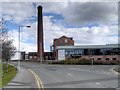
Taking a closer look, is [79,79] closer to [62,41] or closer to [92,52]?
[92,52]

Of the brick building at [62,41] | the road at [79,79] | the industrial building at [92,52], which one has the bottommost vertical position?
the road at [79,79]

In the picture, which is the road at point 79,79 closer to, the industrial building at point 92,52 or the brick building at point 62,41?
the industrial building at point 92,52

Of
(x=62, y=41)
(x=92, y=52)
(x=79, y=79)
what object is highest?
(x=62, y=41)

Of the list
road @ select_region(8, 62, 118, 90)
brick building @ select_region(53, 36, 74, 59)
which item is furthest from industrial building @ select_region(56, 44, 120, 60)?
road @ select_region(8, 62, 118, 90)

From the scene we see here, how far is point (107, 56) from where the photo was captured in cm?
11038

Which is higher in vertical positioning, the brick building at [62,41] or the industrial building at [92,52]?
the brick building at [62,41]

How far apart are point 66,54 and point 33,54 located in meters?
43.8

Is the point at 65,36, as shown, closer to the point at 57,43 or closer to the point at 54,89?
the point at 57,43

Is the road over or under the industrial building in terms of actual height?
under

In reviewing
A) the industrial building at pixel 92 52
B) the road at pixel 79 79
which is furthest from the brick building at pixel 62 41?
the road at pixel 79 79

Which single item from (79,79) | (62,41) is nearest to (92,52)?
(62,41)

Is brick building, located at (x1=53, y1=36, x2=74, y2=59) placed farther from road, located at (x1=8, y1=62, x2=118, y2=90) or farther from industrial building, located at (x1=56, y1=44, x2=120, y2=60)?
road, located at (x1=8, y1=62, x2=118, y2=90)

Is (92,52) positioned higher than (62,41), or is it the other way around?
(62,41)

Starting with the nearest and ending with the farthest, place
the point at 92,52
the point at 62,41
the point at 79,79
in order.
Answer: the point at 79,79 < the point at 92,52 < the point at 62,41
